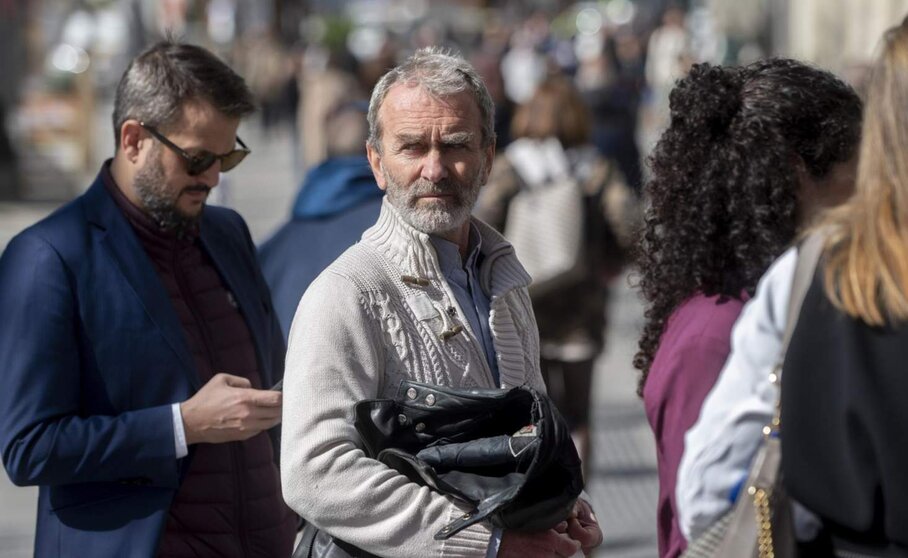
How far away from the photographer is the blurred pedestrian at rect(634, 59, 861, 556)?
2.80 metres

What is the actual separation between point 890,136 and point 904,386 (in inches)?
13.2

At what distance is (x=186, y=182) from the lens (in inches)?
135

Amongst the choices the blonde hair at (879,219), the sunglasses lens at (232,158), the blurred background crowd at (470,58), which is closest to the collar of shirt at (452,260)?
the sunglasses lens at (232,158)

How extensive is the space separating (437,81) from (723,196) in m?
0.56

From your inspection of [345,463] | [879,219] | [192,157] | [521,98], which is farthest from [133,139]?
[521,98]

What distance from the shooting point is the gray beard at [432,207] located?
285 centimetres

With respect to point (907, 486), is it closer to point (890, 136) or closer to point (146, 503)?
point (890, 136)

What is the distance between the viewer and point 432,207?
2852mm

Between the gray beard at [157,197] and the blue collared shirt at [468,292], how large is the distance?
77 centimetres

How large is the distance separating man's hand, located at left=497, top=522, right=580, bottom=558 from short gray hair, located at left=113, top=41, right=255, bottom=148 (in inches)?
51.4

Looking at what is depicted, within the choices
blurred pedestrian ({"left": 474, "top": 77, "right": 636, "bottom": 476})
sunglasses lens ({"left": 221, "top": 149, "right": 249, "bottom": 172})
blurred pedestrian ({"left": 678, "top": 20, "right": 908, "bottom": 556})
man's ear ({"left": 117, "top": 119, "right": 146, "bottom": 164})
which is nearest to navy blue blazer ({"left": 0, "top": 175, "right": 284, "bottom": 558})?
man's ear ({"left": 117, "top": 119, "right": 146, "bottom": 164})

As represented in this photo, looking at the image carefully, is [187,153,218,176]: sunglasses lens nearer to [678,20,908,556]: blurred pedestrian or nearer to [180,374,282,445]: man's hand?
[180,374,282,445]: man's hand

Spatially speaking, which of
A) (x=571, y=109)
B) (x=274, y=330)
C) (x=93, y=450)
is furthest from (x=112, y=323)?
(x=571, y=109)

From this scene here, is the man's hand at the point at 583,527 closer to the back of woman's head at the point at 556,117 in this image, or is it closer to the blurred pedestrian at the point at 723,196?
the blurred pedestrian at the point at 723,196
